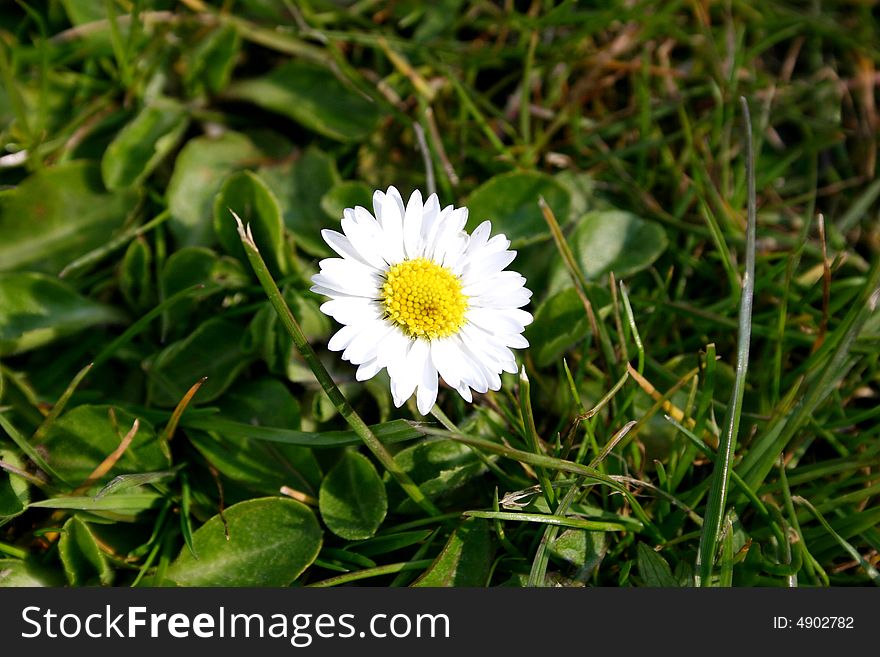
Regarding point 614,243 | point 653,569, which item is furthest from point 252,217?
point 653,569

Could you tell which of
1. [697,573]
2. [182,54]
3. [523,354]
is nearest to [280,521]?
[523,354]

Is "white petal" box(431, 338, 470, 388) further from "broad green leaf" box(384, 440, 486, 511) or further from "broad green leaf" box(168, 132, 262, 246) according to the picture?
"broad green leaf" box(168, 132, 262, 246)

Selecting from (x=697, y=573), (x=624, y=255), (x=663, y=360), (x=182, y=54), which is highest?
(x=182, y=54)

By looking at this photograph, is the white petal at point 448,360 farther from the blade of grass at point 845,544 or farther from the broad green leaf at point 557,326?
the blade of grass at point 845,544

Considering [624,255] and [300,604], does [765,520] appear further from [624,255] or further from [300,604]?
[300,604]

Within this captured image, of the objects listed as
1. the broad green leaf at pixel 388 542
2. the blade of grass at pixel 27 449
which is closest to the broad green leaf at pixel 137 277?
the blade of grass at pixel 27 449

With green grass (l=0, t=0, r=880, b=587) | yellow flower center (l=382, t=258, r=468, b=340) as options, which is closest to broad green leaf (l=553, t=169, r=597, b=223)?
green grass (l=0, t=0, r=880, b=587)

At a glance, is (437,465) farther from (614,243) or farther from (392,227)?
(614,243)
